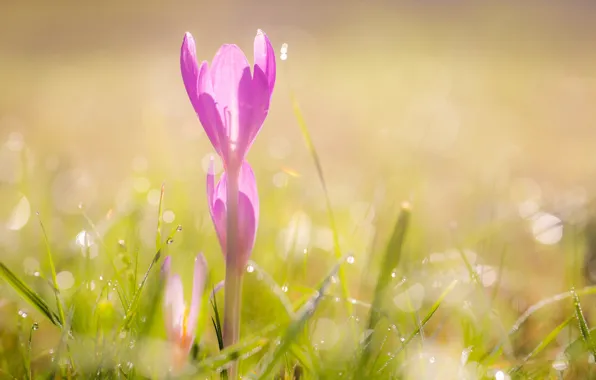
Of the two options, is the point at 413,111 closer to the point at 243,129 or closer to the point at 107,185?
the point at 107,185

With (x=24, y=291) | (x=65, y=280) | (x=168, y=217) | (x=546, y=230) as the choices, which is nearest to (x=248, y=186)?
(x=24, y=291)

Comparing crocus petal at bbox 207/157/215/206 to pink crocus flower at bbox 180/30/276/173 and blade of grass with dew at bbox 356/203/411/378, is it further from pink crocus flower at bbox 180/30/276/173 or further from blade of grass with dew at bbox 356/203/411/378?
blade of grass with dew at bbox 356/203/411/378

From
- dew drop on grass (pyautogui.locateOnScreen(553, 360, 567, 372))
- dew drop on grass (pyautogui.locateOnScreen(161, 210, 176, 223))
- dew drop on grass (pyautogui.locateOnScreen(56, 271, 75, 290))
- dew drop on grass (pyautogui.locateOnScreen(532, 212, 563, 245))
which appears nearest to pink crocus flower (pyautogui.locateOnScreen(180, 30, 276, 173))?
dew drop on grass (pyautogui.locateOnScreen(553, 360, 567, 372))

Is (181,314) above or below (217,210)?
below

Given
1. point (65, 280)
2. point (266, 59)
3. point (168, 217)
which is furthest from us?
point (168, 217)

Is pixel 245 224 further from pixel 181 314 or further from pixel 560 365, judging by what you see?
pixel 560 365

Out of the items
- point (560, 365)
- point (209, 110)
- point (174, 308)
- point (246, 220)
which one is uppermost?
point (209, 110)
